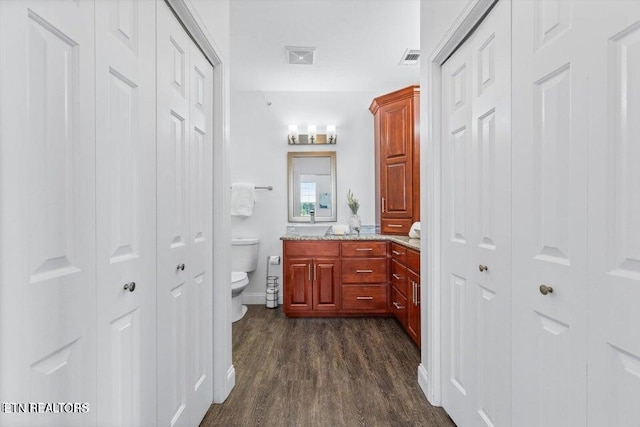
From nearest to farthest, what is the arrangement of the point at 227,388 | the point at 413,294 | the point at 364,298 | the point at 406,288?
the point at 227,388 → the point at 413,294 → the point at 406,288 → the point at 364,298

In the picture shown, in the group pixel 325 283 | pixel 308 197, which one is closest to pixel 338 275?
pixel 325 283

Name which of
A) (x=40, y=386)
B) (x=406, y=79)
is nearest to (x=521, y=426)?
(x=40, y=386)

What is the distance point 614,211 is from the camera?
0.77 metres

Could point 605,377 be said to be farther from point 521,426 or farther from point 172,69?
point 172,69

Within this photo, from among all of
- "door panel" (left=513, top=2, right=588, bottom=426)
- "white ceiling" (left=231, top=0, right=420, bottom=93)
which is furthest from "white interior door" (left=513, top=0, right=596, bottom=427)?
"white ceiling" (left=231, top=0, right=420, bottom=93)

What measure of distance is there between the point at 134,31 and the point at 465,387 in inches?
78.3

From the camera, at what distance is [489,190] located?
4.35 feet

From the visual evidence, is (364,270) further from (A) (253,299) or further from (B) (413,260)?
(A) (253,299)

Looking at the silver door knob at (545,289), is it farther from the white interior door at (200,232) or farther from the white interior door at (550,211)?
the white interior door at (200,232)

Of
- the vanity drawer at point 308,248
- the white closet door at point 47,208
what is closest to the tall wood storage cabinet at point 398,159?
the vanity drawer at point 308,248

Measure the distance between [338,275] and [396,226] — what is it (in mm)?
823

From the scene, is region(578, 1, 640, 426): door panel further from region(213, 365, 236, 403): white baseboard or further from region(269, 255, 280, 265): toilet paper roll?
region(269, 255, 280, 265): toilet paper roll

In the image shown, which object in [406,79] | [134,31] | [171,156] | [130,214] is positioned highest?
[406,79]

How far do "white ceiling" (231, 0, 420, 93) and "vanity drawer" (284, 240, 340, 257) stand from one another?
1.80m
